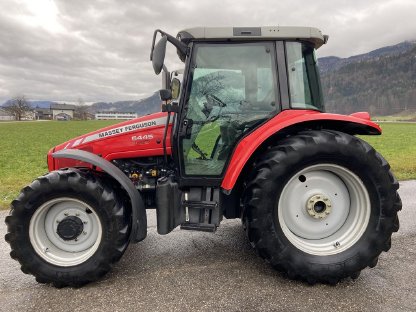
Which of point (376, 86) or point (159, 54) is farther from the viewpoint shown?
point (376, 86)

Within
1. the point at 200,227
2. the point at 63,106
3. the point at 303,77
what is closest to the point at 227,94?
the point at 303,77

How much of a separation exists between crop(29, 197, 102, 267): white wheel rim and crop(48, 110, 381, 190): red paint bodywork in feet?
1.98

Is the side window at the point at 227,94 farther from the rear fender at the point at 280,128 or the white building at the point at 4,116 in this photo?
the white building at the point at 4,116

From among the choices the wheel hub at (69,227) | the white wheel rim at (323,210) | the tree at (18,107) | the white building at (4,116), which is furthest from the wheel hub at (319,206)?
the white building at (4,116)

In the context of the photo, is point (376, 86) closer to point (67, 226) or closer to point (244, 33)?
point (244, 33)

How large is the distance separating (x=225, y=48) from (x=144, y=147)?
1.24 m

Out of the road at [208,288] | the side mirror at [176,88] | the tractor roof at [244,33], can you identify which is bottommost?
the road at [208,288]

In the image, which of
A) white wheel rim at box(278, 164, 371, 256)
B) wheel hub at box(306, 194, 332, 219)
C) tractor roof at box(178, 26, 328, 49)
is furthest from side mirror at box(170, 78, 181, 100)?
wheel hub at box(306, 194, 332, 219)

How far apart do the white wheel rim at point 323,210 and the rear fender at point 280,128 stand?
16.5 inches

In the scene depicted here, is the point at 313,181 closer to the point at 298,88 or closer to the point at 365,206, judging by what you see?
the point at 365,206

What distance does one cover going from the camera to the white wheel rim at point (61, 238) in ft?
10.1

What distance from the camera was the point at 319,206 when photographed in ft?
10.4

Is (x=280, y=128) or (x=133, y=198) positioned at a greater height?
(x=280, y=128)

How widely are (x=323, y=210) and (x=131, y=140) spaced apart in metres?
1.97
